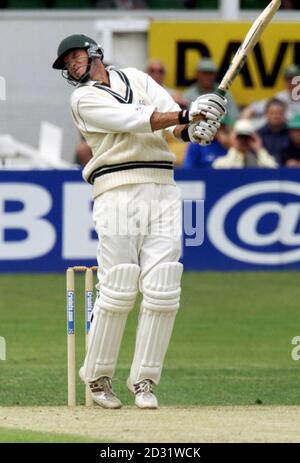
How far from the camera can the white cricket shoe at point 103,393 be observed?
360 inches

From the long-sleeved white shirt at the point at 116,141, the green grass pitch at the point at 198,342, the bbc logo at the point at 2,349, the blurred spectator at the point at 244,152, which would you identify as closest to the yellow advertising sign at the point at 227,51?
the blurred spectator at the point at 244,152

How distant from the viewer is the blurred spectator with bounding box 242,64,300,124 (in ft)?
61.0

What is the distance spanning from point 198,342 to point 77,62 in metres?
4.51

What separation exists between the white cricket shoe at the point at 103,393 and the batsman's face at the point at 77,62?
5.98ft

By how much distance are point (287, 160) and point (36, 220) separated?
3.21 metres

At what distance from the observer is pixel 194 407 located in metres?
9.45

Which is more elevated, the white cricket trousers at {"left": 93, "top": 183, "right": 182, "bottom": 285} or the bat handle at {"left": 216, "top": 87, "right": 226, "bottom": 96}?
the bat handle at {"left": 216, "top": 87, "right": 226, "bottom": 96}

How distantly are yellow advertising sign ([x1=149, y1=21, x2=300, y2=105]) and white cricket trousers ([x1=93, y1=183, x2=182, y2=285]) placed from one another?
10970 mm

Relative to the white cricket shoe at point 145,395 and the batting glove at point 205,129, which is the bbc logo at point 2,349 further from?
the batting glove at point 205,129

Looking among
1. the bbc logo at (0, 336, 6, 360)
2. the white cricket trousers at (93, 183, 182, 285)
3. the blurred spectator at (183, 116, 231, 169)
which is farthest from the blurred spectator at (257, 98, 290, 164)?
the white cricket trousers at (93, 183, 182, 285)

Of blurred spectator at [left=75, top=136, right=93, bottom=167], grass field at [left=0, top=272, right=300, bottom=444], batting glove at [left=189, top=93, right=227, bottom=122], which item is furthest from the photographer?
blurred spectator at [left=75, top=136, right=93, bottom=167]

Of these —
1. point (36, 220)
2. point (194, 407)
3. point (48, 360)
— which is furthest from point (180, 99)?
point (194, 407)

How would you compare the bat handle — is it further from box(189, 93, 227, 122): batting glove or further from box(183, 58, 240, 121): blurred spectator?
box(183, 58, 240, 121): blurred spectator

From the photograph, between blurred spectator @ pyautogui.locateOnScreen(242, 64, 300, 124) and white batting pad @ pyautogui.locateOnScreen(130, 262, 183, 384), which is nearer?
white batting pad @ pyautogui.locateOnScreen(130, 262, 183, 384)
